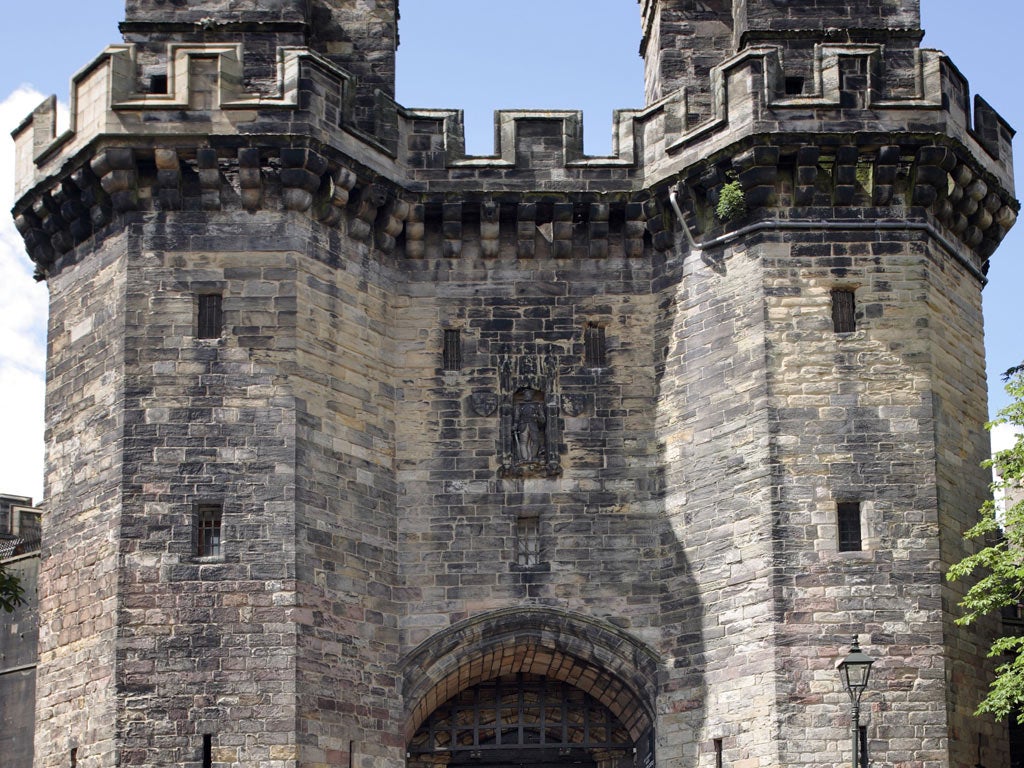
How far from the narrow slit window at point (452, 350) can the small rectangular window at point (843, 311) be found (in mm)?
4473

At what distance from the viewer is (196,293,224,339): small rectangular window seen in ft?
72.7

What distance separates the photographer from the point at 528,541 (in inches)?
909

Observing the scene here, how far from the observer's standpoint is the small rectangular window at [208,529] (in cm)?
2138

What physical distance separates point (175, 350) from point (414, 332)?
310 centimetres

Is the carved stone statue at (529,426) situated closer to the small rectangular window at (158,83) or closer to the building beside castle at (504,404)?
the building beside castle at (504,404)

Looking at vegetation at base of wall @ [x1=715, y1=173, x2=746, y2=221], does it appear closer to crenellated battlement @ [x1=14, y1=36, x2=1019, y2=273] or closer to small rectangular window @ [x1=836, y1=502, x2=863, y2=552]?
crenellated battlement @ [x1=14, y1=36, x2=1019, y2=273]

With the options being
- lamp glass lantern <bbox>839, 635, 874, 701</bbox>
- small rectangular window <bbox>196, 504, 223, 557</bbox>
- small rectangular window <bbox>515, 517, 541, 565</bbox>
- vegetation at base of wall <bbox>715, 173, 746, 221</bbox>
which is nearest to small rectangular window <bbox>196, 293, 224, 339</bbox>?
small rectangular window <bbox>196, 504, 223, 557</bbox>

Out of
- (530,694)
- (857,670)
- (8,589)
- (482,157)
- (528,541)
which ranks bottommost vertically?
(857,670)

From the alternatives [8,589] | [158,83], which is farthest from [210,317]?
[8,589]

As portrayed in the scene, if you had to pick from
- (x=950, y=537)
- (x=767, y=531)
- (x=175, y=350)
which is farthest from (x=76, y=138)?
(x=950, y=537)

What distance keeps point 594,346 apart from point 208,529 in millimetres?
5329

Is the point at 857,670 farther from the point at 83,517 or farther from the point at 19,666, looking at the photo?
the point at 19,666

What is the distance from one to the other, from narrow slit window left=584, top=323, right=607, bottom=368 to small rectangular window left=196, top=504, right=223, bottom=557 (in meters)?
4.99

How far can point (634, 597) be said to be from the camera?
22828mm
